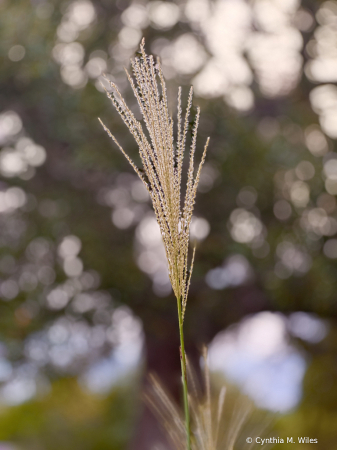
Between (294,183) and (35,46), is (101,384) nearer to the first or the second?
(294,183)

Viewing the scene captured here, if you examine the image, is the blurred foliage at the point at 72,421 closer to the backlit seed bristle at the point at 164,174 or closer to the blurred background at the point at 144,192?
the blurred background at the point at 144,192

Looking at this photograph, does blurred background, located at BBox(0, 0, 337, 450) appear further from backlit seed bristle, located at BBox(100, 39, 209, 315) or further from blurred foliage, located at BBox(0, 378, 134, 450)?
backlit seed bristle, located at BBox(100, 39, 209, 315)

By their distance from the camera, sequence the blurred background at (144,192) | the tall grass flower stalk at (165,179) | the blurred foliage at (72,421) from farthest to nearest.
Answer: the blurred foliage at (72,421), the blurred background at (144,192), the tall grass flower stalk at (165,179)

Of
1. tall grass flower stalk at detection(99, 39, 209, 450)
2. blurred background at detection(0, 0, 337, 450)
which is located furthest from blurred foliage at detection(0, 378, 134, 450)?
tall grass flower stalk at detection(99, 39, 209, 450)

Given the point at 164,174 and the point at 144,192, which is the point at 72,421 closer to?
the point at 144,192

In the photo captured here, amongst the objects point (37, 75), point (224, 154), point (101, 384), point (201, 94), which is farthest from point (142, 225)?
point (101, 384)

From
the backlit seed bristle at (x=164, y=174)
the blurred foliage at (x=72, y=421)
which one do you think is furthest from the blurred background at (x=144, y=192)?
the backlit seed bristle at (x=164, y=174)

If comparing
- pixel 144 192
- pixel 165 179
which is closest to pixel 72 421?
pixel 144 192

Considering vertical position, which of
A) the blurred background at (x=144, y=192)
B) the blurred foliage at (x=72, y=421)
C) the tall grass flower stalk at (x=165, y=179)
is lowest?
the blurred foliage at (x=72, y=421)

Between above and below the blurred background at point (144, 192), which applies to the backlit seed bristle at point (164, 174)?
above

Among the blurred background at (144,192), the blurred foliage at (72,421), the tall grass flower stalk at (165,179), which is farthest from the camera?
the blurred foliage at (72,421)
